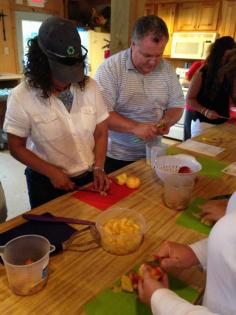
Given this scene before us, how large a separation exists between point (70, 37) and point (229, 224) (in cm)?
92

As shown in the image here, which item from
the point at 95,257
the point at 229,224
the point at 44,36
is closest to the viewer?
the point at 229,224

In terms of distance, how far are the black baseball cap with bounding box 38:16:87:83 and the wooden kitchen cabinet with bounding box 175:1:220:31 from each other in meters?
3.61

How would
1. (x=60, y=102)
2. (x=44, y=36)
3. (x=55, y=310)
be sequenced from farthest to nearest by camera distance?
(x=60, y=102) → (x=44, y=36) → (x=55, y=310)

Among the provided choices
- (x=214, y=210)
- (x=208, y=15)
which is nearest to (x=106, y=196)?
(x=214, y=210)

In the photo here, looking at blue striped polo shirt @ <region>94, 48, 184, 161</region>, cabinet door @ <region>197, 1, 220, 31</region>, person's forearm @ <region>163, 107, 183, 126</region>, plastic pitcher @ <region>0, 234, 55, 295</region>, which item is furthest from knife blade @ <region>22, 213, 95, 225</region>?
cabinet door @ <region>197, 1, 220, 31</region>

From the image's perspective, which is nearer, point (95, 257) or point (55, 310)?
point (55, 310)

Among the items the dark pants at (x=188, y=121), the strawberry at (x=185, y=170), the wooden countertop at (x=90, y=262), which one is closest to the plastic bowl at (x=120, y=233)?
the wooden countertop at (x=90, y=262)

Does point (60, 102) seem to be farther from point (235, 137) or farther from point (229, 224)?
point (235, 137)

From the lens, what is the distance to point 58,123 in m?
1.25

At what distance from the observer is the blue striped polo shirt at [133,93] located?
164 centimetres

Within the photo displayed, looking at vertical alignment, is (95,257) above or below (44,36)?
below

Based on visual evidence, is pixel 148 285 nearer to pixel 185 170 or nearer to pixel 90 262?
pixel 90 262

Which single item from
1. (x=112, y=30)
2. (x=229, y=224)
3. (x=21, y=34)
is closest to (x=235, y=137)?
(x=112, y=30)

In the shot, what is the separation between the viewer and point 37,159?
1236mm
